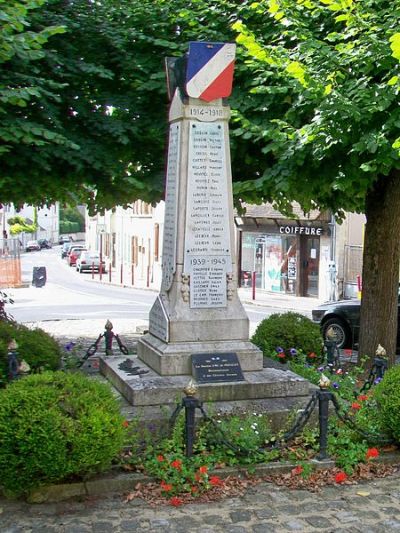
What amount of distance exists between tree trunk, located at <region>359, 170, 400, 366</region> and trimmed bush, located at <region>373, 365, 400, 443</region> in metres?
3.94

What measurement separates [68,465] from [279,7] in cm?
648

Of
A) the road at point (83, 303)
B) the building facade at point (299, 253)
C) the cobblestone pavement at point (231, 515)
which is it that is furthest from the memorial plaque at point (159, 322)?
the building facade at point (299, 253)

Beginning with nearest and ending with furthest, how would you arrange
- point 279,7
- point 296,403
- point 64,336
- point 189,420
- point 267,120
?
point 189,420 < point 296,403 < point 279,7 < point 267,120 < point 64,336

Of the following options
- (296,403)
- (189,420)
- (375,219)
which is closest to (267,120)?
(375,219)

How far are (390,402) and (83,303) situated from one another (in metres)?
20.2

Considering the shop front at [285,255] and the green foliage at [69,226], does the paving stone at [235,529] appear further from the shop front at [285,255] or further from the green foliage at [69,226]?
the green foliage at [69,226]

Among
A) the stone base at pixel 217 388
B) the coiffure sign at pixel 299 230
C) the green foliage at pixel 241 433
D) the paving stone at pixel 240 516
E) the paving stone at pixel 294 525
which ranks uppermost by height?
the coiffure sign at pixel 299 230

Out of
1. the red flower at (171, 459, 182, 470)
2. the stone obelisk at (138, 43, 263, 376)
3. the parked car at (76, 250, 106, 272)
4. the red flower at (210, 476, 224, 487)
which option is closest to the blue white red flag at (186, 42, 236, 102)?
the stone obelisk at (138, 43, 263, 376)

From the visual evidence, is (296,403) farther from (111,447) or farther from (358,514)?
(111,447)

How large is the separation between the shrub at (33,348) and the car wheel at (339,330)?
753cm

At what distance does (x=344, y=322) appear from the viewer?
14977 millimetres

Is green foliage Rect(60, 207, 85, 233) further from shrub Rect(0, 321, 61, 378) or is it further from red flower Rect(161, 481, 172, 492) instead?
red flower Rect(161, 481, 172, 492)

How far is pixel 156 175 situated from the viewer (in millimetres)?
10773

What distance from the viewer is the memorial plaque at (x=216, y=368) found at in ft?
23.1
